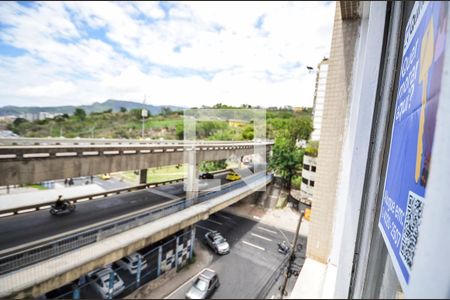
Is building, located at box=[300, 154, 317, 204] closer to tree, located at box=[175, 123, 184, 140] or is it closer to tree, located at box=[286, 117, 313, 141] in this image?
tree, located at box=[286, 117, 313, 141]

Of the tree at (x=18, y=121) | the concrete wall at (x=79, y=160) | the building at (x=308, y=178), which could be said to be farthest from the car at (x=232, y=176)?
the tree at (x=18, y=121)

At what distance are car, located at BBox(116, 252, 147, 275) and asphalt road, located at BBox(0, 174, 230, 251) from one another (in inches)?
20.1

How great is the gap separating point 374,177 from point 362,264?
36 cm

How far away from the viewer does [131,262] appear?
6.19ft

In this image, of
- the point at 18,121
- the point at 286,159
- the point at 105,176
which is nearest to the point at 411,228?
the point at 18,121

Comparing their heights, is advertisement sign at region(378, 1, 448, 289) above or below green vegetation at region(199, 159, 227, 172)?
above

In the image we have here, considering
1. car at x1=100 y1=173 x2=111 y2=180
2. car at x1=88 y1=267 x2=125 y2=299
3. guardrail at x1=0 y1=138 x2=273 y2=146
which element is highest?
guardrail at x1=0 y1=138 x2=273 y2=146

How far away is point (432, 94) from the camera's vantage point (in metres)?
0.25

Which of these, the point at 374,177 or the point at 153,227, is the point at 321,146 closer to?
the point at 374,177

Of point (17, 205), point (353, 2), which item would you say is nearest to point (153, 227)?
point (17, 205)

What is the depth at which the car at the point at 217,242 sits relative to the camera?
1.71m

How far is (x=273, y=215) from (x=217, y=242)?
1.76ft

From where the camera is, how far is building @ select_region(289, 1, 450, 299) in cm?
21

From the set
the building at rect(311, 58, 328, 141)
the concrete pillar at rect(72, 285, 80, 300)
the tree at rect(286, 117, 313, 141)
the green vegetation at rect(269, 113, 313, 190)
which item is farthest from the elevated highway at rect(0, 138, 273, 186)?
the concrete pillar at rect(72, 285, 80, 300)
